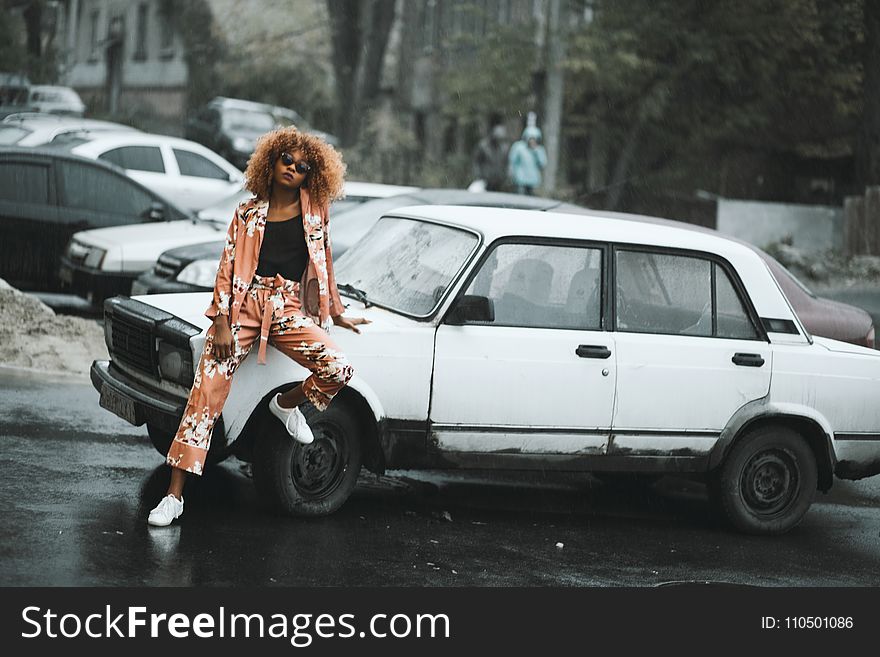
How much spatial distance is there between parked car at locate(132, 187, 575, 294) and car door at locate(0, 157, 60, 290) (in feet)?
6.61

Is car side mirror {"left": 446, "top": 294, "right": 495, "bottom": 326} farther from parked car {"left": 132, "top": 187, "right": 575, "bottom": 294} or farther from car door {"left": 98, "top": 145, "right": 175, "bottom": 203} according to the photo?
car door {"left": 98, "top": 145, "right": 175, "bottom": 203}

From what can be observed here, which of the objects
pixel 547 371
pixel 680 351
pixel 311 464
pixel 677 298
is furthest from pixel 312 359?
pixel 677 298

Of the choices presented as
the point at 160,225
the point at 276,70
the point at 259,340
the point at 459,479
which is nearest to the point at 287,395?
the point at 259,340

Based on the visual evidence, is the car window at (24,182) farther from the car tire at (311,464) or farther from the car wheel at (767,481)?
the car wheel at (767,481)

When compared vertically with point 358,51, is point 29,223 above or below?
below

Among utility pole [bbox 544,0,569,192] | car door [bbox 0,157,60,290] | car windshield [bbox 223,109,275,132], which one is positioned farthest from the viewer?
car windshield [bbox 223,109,275,132]

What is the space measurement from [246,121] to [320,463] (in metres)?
29.7

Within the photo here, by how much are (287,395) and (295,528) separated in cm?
67

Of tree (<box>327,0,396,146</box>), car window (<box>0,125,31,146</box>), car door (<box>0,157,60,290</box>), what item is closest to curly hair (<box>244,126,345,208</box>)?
car door (<box>0,157,60,290</box>)

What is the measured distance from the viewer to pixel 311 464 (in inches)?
277

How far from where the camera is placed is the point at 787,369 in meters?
7.88

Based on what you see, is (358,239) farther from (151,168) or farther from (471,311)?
(151,168)

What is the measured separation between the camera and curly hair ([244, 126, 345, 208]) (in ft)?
→ 22.3

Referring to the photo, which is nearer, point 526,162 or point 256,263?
point 256,263
